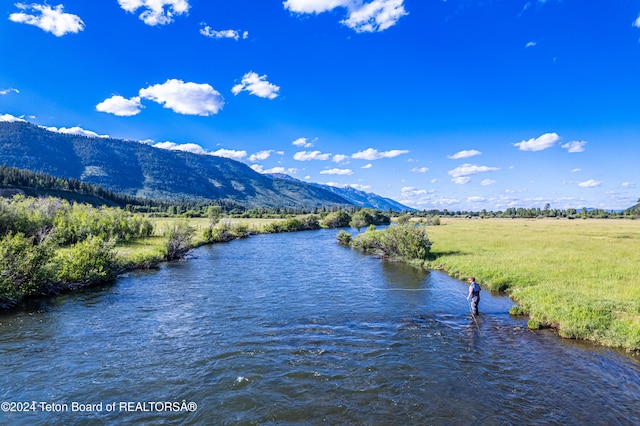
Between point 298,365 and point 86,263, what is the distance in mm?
23500

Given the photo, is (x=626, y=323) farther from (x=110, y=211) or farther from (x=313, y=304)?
(x=110, y=211)

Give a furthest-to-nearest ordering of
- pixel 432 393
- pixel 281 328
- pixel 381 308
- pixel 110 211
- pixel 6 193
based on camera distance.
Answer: pixel 6 193 < pixel 110 211 < pixel 381 308 < pixel 281 328 < pixel 432 393

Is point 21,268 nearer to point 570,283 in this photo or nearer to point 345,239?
point 570,283

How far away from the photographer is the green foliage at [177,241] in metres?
45.2

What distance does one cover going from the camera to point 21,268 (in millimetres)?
22969

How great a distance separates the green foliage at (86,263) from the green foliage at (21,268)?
5.75 ft

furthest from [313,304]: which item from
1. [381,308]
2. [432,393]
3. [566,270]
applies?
[566,270]

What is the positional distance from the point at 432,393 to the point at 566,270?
2523 cm

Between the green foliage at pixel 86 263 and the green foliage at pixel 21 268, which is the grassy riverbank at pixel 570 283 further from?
the green foliage at pixel 86 263


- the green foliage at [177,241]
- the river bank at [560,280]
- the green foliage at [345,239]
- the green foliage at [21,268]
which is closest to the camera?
the river bank at [560,280]

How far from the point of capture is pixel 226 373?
570 inches

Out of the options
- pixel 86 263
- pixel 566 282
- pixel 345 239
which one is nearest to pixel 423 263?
pixel 566 282

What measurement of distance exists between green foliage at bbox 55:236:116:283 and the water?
2.13 meters

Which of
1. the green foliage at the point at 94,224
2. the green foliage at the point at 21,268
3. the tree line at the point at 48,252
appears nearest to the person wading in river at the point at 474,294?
the tree line at the point at 48,252
